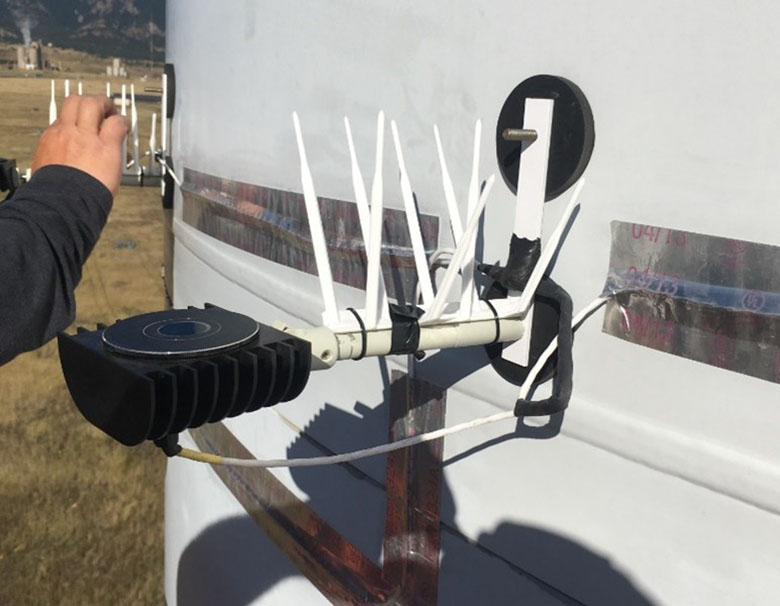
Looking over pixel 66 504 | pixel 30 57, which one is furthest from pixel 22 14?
pixel 66 504

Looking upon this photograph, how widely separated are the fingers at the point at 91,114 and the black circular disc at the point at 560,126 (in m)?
0.64

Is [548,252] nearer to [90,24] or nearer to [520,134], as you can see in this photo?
[520,134]

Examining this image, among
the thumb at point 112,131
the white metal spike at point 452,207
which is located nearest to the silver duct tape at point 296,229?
the white metal spike at point 452,207

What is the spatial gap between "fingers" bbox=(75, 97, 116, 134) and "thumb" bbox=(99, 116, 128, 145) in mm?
11

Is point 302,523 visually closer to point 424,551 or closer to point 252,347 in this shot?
point 424,551

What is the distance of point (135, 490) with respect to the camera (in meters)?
5.03

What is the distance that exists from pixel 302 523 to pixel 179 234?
4.51 feet

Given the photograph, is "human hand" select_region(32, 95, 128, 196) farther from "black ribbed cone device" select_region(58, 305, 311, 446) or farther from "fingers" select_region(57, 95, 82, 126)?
"black ribbed cone device" select_region(58, 305, 311, 446)

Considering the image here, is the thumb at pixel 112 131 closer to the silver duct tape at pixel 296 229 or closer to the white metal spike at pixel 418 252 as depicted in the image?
the white metal spike at pixel 418 252

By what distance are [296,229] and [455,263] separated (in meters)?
0.84

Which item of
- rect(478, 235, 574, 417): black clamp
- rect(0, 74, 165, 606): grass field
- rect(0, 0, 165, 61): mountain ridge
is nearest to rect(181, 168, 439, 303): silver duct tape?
rect(478, 235, 574, 417): black clamp

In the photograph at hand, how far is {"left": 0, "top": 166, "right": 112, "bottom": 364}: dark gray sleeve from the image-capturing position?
1.04m

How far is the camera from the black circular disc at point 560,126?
49.2 inches

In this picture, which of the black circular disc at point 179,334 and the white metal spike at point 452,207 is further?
the white metal spike at point 452,207
